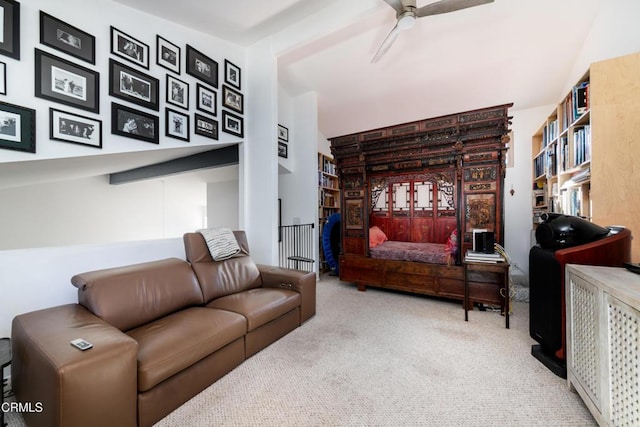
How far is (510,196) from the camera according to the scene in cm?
433

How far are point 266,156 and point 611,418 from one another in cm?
352

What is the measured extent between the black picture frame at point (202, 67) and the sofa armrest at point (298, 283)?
2400mm

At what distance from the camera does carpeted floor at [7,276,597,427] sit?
1.42 meters

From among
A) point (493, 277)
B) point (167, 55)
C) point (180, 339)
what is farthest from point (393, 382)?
point (167, 55)

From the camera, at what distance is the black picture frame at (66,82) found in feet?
6.13

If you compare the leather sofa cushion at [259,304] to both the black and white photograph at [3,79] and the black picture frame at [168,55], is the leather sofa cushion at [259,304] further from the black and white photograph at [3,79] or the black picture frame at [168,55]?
the black picture frame at [168,55]

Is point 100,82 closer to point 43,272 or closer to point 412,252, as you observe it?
point 43,272

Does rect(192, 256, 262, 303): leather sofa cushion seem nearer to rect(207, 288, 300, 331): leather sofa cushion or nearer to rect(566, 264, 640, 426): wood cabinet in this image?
rect(207, 288, 300, 331): leather sofa cushion

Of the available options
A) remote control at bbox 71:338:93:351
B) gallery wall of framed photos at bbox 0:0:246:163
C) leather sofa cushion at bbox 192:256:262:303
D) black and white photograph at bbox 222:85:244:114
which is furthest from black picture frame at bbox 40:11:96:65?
remote control at bbox 71:338:93:351

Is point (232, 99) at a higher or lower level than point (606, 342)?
higher

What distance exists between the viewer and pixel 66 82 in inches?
78.5

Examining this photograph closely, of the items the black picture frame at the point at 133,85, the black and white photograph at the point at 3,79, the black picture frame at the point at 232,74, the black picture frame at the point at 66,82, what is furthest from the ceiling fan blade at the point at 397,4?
the black and white photograph at the point at 3,79

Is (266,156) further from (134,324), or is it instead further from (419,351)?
(419,351)

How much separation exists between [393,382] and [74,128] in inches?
122
